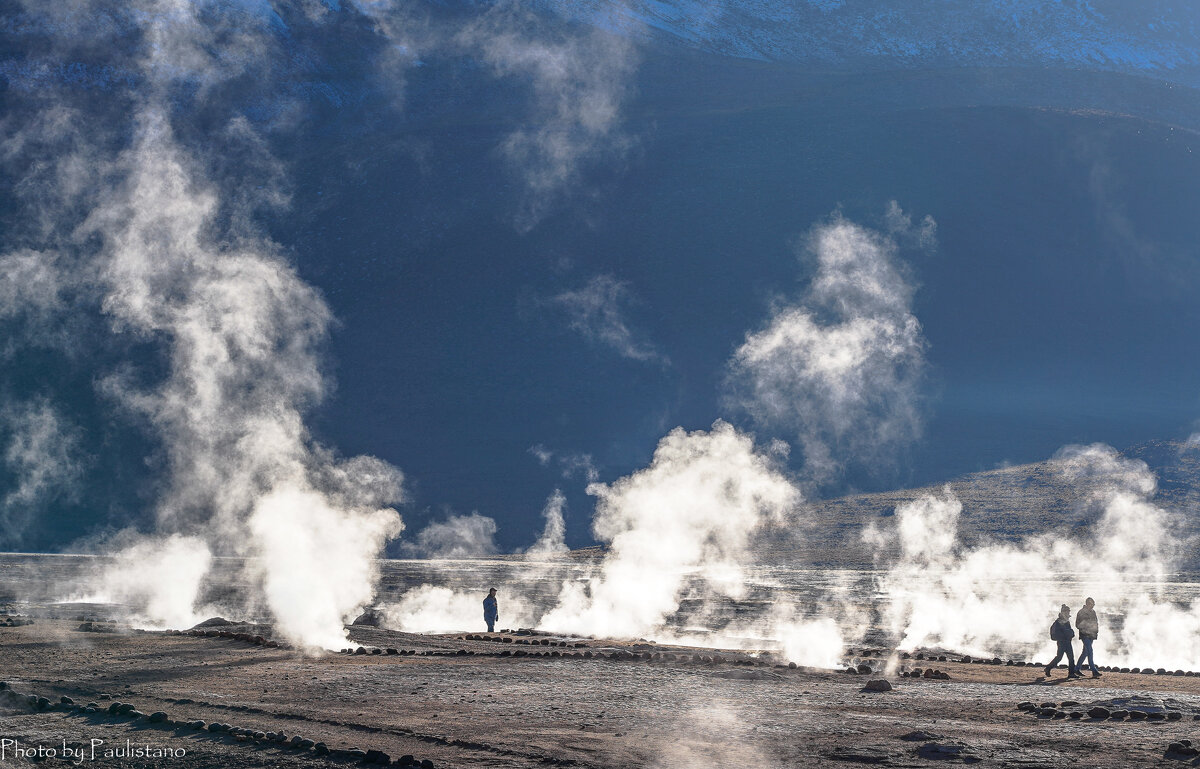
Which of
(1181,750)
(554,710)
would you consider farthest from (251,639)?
(1181,750)

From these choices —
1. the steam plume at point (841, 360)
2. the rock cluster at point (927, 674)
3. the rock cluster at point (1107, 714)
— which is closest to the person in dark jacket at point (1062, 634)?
the rock cluster at point (927, 674)

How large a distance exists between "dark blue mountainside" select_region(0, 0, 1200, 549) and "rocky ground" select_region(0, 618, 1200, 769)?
46017 millimetres

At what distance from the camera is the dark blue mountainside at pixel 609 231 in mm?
74375

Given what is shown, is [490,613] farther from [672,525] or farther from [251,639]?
[672,525]

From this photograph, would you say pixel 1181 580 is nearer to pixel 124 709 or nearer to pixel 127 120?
pixel 124 709

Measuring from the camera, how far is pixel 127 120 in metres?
102

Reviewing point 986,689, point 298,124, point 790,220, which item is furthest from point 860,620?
point 298,124

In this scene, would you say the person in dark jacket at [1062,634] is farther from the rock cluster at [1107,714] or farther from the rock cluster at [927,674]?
the rock cluster at [1107,714]

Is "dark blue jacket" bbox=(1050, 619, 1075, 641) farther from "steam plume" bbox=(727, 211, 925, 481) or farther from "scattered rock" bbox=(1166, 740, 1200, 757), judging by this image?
"steam plume" bbox=(727, 211, 925, 481)

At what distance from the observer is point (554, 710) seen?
13445mm

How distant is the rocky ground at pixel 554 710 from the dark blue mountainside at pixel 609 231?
4602 cm

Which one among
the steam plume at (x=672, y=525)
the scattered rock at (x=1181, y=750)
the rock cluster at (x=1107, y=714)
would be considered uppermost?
the steam plume at (x=672, y=525)

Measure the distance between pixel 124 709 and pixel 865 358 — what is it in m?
72.9

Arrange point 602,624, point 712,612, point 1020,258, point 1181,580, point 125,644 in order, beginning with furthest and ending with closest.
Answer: point 1020,258, point 1181,580, point 712,612, point 602,624, point 125,644
